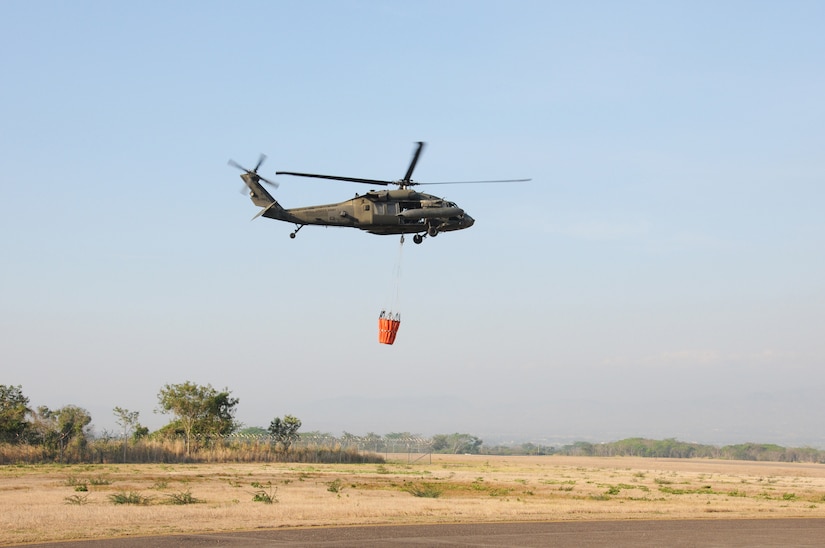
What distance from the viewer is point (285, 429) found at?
82.5 m

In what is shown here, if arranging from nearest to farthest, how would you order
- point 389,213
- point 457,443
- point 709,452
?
point 389,213 → point 709,452 → point 457,443

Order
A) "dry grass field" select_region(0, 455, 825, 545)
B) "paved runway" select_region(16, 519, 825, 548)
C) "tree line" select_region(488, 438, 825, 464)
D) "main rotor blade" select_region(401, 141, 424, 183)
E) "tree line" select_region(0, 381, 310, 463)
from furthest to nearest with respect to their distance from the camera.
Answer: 1. "tree line" select_region(488, 438, 825, 464)
2. "tree line" select_region(0, 381, 310, 463)
3. "main rotor blade" select_region(401, 141, 424, 183)
4. "dry grass field" select_region(0, 455, 825, 545)
5. "paved runway" select_region(16, 519, 825, 548)

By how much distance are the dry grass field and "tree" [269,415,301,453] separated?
775 inches

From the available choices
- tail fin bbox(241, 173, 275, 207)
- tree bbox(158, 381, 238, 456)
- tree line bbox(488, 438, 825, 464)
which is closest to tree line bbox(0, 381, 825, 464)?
tree bbox(158, 381, 238, 456)

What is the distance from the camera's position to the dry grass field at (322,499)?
29578mm

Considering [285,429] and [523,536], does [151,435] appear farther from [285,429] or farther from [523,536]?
[523,536]

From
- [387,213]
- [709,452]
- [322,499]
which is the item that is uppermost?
[387,213]

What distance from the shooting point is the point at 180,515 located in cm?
3109

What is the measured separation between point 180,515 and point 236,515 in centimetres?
192

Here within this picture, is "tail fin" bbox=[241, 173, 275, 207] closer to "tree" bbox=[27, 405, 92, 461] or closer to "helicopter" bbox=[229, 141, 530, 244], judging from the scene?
"helicopter" bbox=[229, 141, 530, 244]

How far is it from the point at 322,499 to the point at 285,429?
145ft

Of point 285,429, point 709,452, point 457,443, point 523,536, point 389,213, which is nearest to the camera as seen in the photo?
point 523,536

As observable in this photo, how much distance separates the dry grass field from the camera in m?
29.6

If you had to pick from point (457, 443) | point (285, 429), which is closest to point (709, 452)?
point (457, 443)
